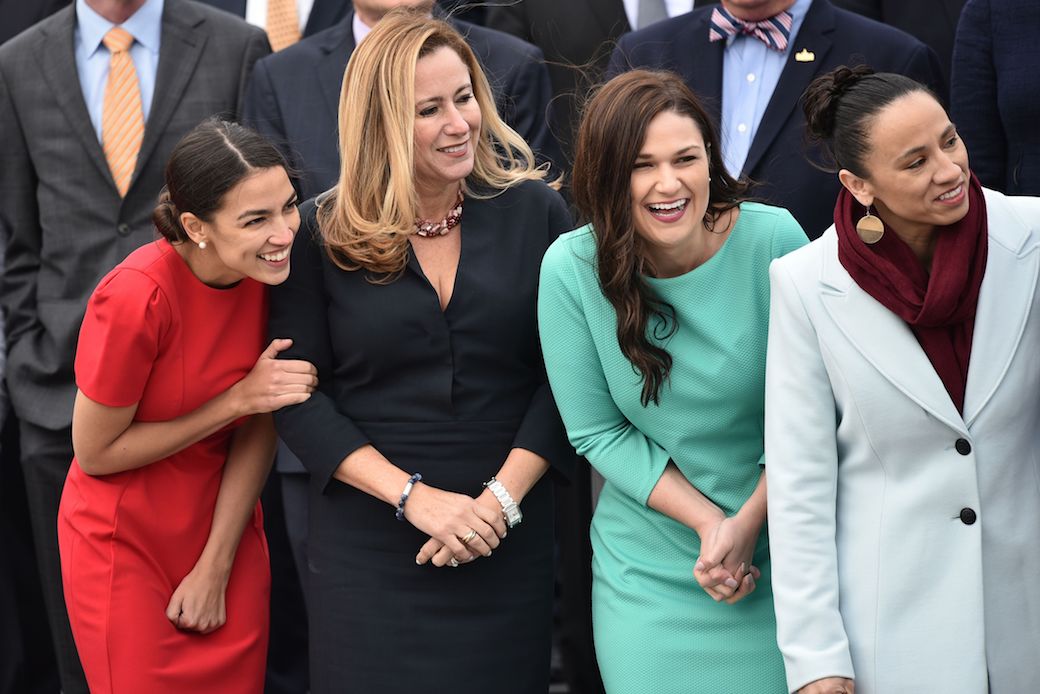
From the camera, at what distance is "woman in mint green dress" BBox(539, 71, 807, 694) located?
3.16 meters

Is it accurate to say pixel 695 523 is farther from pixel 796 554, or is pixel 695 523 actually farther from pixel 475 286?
pixel 475 286

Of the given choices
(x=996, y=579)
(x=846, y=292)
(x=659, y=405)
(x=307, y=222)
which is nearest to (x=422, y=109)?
(x=307, y=222)

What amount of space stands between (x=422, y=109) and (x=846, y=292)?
113 cm

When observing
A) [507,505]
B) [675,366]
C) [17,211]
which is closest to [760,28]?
[675,366]

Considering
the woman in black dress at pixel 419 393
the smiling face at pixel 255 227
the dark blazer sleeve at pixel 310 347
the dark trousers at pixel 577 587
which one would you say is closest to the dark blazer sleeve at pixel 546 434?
the woman in black dress at pixel 419 393

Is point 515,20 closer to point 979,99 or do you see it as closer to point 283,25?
point 283,25

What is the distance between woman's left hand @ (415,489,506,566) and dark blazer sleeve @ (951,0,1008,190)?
5.32 ft

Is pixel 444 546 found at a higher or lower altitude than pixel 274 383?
lower

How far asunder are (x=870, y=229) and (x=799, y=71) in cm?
131

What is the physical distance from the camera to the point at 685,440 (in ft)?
10.7

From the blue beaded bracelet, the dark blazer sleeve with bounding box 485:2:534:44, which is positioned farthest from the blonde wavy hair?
the dark blazer sleeve with bounding box 485:2:534:44

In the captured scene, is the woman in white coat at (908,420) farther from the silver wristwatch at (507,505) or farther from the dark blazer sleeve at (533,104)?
the dark blazer sleeve at (533,104)

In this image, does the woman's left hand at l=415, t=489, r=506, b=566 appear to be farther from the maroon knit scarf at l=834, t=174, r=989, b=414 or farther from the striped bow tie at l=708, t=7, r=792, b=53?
the striped bow tie at l=708, t=7, r=792, b=53

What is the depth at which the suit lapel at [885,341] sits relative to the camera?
2.81 m
